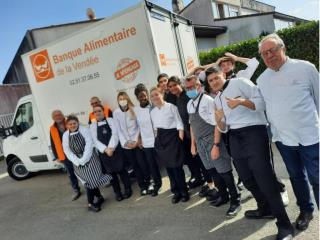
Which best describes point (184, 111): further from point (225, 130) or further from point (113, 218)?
point (113, 218)

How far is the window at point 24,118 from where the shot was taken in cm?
752

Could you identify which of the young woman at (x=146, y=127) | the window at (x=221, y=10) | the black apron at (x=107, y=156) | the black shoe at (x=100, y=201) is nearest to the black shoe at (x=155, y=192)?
the young woman at (x=146, y=127)

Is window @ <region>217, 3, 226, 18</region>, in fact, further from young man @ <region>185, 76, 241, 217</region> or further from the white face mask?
young man @ <region>185, 76, 241, 217</region>

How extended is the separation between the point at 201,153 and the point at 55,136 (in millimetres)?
2922

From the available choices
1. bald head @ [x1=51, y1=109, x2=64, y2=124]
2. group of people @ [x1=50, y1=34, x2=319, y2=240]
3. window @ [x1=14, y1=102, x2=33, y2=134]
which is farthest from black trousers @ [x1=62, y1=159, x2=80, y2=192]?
window @ [x1=14, y1=102, x2=33, y2=134]

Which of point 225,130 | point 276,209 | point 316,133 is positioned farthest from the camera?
point 225,130

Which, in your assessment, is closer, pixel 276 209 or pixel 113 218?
pixel 276 209

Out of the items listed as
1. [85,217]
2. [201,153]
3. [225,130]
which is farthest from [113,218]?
[225,130]

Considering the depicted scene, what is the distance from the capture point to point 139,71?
5.44m

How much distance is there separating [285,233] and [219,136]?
1219 mm

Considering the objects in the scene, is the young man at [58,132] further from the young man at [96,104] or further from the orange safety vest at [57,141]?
the young man at [96,104]

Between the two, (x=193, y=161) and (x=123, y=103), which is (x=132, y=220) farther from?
(x=123, y=103)

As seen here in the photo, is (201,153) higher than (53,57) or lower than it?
lower

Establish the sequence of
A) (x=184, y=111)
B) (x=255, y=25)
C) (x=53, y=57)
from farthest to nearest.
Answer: (x=255, y=25)
(x=53, y=57)
(x=184, y=111)
